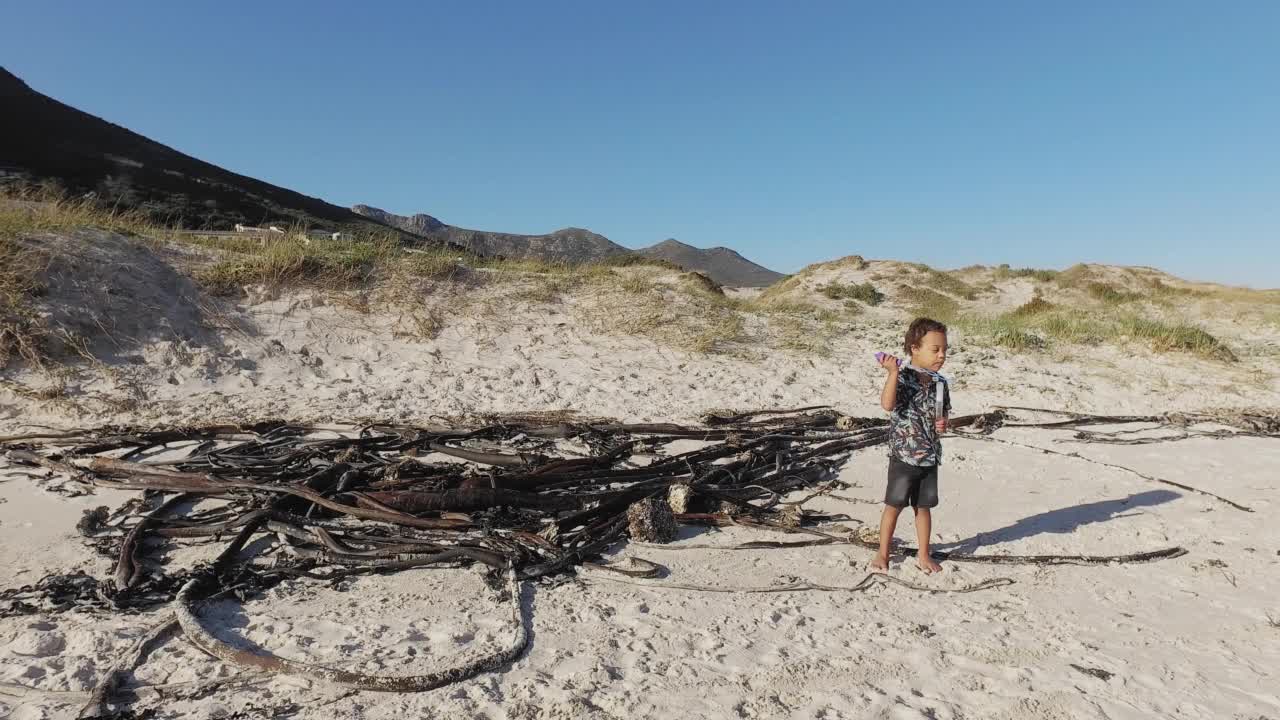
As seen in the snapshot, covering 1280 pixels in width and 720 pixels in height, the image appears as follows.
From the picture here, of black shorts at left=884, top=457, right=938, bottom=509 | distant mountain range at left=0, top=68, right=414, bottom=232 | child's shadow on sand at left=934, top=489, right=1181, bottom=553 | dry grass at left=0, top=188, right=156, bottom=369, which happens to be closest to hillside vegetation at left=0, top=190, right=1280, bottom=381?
dry grass at left=0, top=188, right=156, bottom=369

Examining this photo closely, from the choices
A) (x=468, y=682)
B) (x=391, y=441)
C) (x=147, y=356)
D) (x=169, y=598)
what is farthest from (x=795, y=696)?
(x=147, y=356)

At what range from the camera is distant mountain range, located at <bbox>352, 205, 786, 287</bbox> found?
38.2m

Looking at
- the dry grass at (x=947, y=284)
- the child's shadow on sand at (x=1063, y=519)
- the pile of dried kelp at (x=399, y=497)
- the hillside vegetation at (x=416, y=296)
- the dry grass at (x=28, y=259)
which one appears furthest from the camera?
the dry grass at (x=947, y=284)

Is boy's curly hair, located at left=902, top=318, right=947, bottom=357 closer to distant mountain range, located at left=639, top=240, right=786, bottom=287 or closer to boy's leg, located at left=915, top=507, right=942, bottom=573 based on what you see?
boy's leg, located at left=915, top=507, right=942, bottom=573

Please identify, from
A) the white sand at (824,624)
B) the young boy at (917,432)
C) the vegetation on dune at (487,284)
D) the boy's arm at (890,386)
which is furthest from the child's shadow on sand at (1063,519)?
the vegetation on dune at (487,284)

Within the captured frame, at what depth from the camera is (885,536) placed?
319cm

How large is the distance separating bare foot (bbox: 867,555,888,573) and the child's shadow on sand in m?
0.58

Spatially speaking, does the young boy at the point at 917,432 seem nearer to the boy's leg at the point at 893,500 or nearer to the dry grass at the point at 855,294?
the boy's leg at the point at 893,500

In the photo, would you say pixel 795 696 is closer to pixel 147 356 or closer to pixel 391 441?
pixel 391 441

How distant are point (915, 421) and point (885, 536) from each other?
0.60 m

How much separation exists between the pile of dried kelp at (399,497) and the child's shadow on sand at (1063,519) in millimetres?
503

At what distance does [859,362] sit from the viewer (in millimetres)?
9531

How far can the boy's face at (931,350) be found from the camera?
3.15m

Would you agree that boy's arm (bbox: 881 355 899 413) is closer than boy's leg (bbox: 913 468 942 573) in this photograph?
Yes
